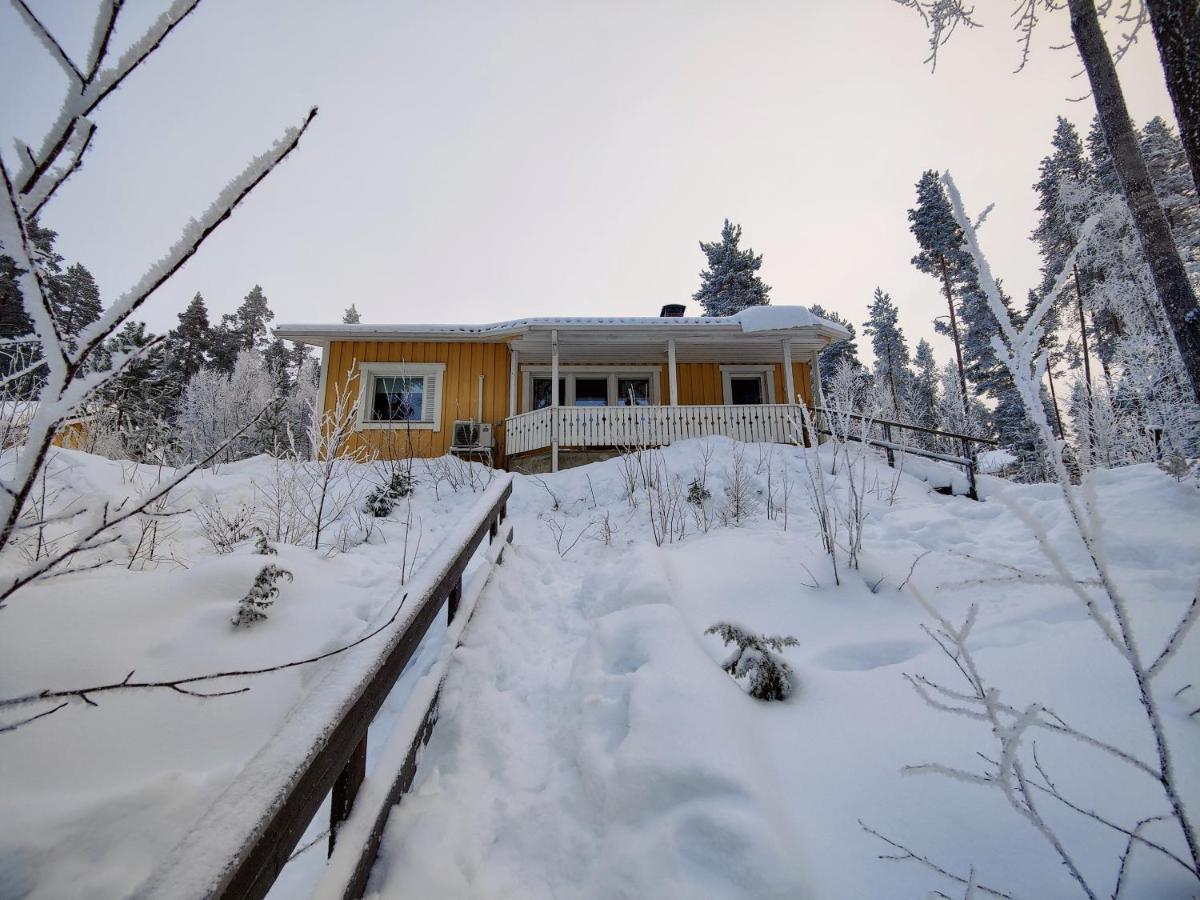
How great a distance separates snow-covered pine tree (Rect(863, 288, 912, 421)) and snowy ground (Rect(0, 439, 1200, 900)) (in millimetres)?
27110

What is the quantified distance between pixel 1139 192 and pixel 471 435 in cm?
960

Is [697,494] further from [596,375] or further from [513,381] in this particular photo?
[596,375]

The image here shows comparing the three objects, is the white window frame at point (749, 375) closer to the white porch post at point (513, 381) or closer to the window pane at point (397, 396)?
the white porch post at point (513, 381)

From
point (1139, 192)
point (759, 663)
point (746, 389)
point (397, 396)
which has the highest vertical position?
point (746, 389)

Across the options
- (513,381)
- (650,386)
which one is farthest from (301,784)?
(650,386)

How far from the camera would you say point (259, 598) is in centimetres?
244

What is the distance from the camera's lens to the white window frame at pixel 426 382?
11367mm

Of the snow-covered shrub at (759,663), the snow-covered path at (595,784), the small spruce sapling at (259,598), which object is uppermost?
the small spruce sapling at (259,598)

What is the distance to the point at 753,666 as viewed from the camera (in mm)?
2285

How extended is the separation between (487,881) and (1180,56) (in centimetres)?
465

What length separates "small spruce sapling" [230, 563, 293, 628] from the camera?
231 cm

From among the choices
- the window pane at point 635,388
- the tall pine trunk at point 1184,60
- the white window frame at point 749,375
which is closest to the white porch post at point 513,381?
the window pane at point 635,388

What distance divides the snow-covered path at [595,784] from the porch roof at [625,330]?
823 centimetres

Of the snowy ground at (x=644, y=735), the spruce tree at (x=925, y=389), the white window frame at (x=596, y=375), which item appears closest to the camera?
the snowy ground at (x=644, y=735)
